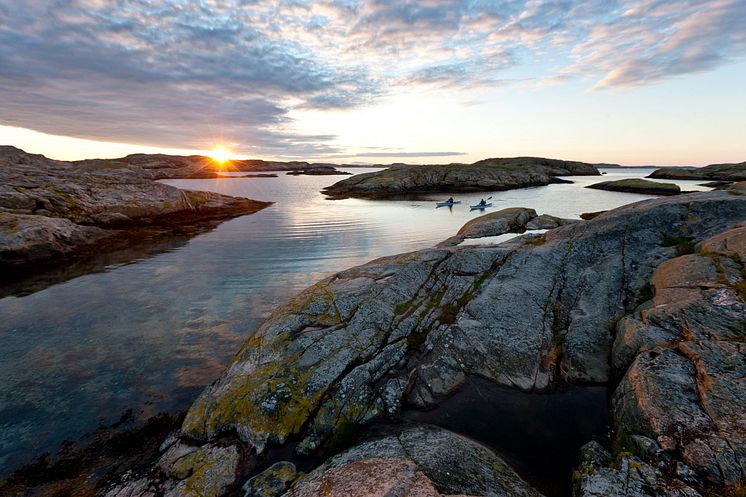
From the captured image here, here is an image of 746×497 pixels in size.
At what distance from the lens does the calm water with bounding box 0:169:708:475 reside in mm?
13211

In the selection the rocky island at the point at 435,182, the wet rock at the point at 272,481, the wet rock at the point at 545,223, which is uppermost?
the rocky island at the point at 435,182

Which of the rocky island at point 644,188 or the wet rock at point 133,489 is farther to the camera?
the rocky island at point 644,188

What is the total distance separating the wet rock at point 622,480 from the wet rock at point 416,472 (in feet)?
4.06

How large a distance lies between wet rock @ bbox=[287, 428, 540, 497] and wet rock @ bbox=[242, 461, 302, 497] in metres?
0.51

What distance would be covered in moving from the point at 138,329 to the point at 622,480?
871 inches

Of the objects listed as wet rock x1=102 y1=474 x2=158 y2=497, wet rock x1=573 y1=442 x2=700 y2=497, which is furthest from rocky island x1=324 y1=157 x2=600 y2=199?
wet rock x1=573 y1=442 x2=700 y2=497

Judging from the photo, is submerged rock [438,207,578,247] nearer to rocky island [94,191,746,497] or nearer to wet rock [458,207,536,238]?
wet rock [458,207,536,238]

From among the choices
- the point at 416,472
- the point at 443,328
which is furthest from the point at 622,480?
the point at 443,328

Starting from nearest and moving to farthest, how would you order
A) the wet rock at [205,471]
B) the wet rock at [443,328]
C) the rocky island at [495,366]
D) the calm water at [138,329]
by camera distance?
the rocky island at [495,366] → the wet rock at [205,471] → the wet rock at [443,328] → the calm water at [138,329]

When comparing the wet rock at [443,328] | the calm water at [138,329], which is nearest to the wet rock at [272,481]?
the wet rock at [443,328]

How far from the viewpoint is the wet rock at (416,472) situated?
25.7 ft

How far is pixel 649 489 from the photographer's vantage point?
24.7 feet

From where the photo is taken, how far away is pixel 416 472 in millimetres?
8219

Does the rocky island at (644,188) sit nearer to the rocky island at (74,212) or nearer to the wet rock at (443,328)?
the wet rock at (443,328)
